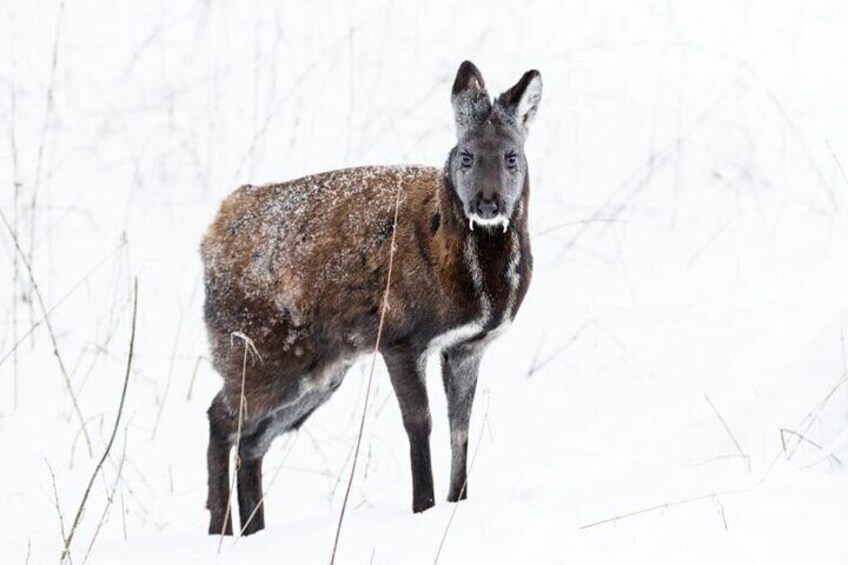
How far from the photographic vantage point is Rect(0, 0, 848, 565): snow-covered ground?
514 centimetres

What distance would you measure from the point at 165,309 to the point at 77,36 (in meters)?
4.24

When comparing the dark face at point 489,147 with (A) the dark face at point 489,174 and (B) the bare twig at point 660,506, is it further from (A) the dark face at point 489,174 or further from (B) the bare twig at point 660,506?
(B) the bare twig at point 660,506

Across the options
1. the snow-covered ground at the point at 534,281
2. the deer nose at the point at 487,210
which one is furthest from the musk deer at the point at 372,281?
the snow-covered ground at the point at 534,281

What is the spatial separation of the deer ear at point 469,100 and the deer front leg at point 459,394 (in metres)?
Result: 0.99

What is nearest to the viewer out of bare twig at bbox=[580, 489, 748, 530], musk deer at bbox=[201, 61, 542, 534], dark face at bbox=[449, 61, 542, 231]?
bare twig at bbox=[580, 489, 748, 530]

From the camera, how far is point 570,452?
7.54 meters

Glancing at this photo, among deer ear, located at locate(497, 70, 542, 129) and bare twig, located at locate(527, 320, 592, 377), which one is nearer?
deer ear, located at locate(497, 70, 542, 129)

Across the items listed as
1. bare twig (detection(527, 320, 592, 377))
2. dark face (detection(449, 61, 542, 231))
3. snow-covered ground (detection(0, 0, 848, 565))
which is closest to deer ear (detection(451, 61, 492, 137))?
dark face (detection(449, 61, 542, 231))

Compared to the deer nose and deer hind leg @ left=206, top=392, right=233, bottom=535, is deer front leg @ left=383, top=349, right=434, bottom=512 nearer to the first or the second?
the deer nose

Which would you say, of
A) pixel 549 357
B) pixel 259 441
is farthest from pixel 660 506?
pixel 549 357

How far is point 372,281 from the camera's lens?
6.15 meters

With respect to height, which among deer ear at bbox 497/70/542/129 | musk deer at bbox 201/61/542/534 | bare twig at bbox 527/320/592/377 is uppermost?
deer ear at bbox 497/70/542/129

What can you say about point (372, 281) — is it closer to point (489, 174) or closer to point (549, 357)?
point (489, 174)

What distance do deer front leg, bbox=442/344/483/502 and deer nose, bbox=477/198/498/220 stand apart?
849 millimetres
